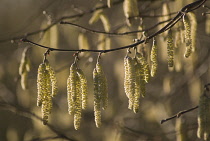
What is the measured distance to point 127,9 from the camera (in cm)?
280

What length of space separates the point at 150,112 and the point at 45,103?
8.26 ft

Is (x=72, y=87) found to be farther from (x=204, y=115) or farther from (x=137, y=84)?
(x=204, y=115)

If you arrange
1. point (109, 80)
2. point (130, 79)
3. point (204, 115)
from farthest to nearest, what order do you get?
point (109, 80) < point (204, 115) < point (130, 79)

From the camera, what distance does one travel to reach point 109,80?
6758 millimetres

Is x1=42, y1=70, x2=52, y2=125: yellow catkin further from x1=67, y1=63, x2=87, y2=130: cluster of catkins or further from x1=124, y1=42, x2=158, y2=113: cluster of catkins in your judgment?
x1=124, y1=42, x2=158, y2=113: cluster of catkins

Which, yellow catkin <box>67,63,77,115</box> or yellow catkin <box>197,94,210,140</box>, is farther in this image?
yellow catkin <box>197,94,210,140</box>

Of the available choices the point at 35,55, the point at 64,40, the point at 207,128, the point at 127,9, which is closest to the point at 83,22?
the point at 64,40

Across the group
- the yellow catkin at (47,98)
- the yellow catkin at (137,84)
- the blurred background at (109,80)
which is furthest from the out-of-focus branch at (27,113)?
the yellow catkin at (137,84)

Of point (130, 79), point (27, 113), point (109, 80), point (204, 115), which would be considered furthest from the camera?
point (109, 80)

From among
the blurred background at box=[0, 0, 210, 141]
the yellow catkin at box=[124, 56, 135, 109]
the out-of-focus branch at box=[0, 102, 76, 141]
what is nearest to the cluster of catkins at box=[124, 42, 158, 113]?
the yellow catkin at box=[124, 56, 135, 109]

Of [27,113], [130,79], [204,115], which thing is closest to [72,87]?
[130,79]

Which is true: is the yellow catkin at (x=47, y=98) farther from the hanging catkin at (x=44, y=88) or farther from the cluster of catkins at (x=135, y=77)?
the cluster of catkins at (x=135, y=77)

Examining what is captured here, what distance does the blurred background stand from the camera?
3447 mm

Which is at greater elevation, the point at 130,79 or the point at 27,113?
the point at 27,113
